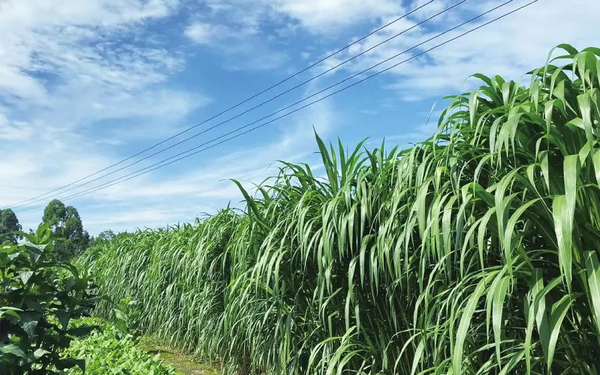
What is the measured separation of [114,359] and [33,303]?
1.74 m

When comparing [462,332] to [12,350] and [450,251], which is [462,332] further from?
[12,350]

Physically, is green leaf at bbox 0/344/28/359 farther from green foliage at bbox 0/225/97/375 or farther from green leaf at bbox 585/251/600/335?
green leaf at bbox 585/251/600/335

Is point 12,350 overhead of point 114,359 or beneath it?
overhead

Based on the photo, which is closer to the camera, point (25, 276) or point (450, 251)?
point (450, 251)

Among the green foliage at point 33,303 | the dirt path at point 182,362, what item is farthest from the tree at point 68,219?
the green foliage at point 33,303

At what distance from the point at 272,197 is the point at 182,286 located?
2.39 m

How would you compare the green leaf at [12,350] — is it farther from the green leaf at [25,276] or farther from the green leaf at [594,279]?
the green leaf at [594,279]

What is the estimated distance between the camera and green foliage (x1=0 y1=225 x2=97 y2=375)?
2.12 m

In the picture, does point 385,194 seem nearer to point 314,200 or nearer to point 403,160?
point 403,160

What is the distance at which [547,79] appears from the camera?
6.63ft

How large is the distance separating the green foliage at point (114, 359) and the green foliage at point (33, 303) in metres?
0.24

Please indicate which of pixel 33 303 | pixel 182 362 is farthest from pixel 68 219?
pixel 33 303

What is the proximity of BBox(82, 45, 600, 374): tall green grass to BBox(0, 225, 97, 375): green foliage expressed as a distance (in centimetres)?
97

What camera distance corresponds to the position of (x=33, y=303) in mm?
2176
